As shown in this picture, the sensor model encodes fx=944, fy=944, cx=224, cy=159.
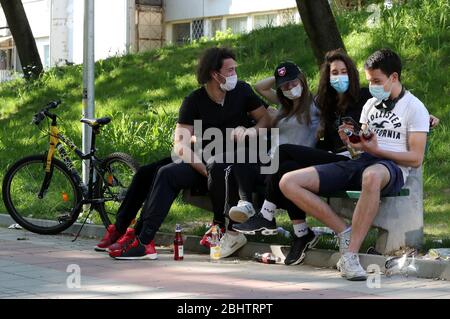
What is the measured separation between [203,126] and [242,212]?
1.05m

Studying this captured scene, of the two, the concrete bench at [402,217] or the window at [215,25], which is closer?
the concrete bench at [402,217]

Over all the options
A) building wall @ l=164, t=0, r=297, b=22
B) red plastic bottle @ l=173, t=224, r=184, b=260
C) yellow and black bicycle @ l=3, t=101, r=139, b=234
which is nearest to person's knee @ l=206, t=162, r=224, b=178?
red plastic bottle @ l=173, t=224, r=184, b=260

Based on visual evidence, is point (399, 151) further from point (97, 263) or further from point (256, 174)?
point (97, 263)

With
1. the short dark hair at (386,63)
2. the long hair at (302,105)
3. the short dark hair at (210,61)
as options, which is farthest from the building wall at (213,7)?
the short dark hair at (386,63)

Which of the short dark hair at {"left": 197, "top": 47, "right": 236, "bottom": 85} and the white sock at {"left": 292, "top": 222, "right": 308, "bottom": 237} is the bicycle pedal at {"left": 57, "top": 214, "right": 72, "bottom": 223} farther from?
the white sock at {"left": 292, "top": 222, "right": 308, "bottom": 237}

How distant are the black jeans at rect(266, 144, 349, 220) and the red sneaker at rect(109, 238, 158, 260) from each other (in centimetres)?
113

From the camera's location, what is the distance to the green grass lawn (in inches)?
411

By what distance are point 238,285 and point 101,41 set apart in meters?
29.5

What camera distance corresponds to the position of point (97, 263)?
7570mm

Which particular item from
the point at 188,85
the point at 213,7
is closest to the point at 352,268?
the point at 188,85

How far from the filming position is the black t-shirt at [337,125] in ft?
24.2

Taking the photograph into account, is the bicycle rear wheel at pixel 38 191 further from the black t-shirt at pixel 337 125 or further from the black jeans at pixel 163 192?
the black t-shirt at pixel 337 125

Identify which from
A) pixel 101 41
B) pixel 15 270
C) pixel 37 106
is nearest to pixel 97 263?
pixel 15 270

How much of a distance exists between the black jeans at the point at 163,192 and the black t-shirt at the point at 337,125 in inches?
42.5
